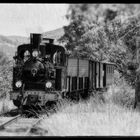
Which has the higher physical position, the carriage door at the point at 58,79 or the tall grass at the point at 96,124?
the carriage door at the point at 58,79

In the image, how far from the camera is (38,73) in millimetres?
14203

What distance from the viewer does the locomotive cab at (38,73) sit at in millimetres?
13844

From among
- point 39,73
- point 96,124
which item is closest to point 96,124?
point 96,124

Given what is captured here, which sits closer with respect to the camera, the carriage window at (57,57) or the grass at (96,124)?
the grass at (96,124)

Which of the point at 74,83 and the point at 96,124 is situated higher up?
the point at 74,83

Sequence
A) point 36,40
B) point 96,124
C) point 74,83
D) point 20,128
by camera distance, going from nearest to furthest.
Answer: point 96,124
point 20,128
point 36,40
point 74,83

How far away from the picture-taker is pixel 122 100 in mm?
15188

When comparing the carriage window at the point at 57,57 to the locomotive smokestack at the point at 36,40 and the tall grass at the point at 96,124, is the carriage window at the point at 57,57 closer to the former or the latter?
the locomotive smokestack at the point at 36,40

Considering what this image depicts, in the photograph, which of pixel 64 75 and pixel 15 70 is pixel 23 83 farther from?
pixel 64 75

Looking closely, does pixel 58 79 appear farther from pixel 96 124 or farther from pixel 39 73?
pixel 96 124

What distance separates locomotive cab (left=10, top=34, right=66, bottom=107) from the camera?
545 inches

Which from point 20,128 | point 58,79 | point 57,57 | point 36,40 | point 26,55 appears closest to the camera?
point 20,128

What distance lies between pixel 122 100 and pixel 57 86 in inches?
117

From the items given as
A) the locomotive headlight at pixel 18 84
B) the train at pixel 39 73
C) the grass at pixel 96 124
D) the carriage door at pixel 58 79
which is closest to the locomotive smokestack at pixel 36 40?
the train at pixel 39 73
